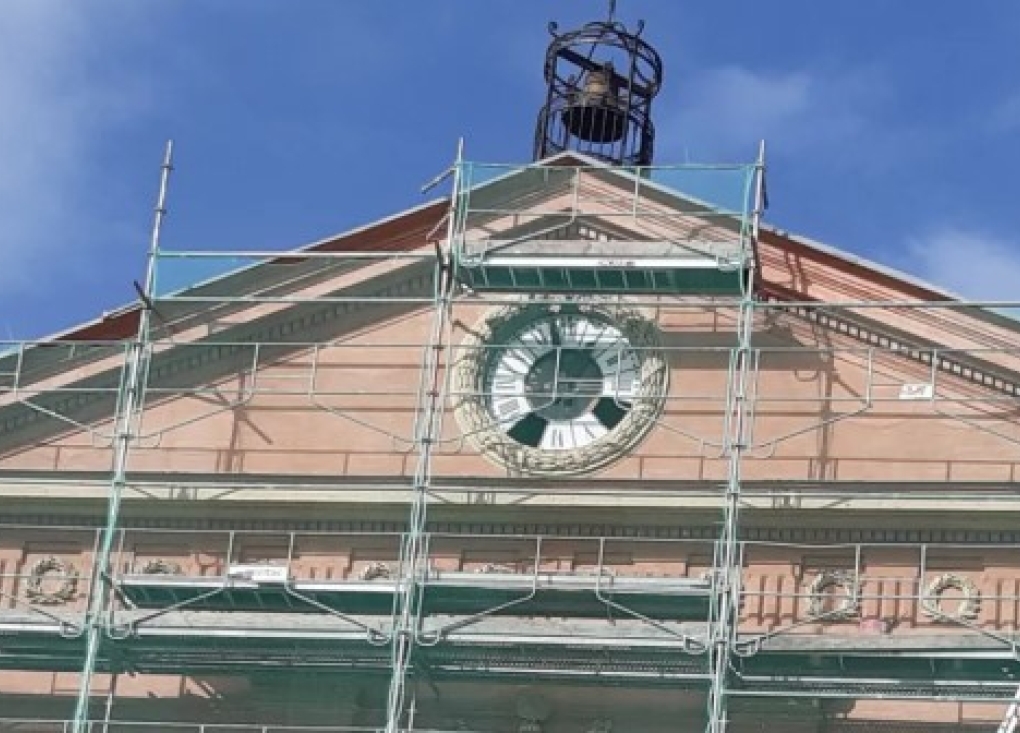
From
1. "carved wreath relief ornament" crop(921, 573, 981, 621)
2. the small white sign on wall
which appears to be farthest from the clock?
"carved wreath relief ornament" crop(921, 573, 981, 621)

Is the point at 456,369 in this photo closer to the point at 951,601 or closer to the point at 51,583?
the point at 51,583

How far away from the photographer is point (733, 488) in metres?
33.4

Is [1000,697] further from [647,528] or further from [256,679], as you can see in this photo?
[256,679]

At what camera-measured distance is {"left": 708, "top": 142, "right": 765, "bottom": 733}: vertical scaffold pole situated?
32562 millimetres

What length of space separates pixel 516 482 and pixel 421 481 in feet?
4.62

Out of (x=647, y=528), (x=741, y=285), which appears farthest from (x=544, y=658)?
(x=741, y=285)

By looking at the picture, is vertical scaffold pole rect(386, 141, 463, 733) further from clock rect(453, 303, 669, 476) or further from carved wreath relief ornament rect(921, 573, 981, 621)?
carved wreath relief ornament rect(921, 573, 981, 621)

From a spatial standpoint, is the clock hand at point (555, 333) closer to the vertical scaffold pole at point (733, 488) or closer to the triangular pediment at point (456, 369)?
the triangular pediment at point (456, 369)

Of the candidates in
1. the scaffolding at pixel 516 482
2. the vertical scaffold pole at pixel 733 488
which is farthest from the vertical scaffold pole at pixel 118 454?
the vertical scaffold pole at pixel 733 488

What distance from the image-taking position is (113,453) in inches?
1417

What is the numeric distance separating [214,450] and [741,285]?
18.2ft

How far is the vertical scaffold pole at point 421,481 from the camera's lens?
109 feet

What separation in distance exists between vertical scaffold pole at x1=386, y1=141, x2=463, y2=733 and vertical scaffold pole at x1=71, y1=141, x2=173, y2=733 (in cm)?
274

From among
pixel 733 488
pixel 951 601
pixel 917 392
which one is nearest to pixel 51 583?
pixel 733 488
